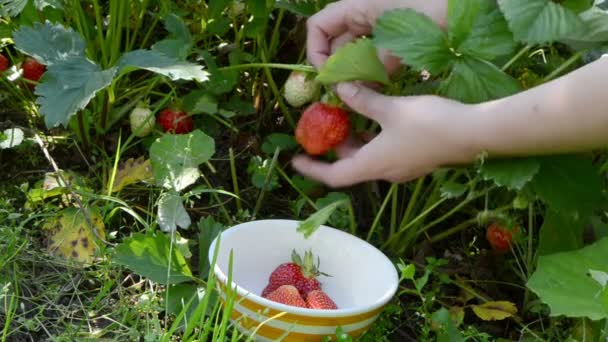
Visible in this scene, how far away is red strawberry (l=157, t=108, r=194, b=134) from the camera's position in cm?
147

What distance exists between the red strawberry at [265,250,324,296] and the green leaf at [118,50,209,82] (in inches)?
11.6

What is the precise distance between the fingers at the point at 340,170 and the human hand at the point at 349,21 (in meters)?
0.15

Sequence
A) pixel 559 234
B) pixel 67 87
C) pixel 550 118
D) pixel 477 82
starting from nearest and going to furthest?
pixel 550 118 < pixel 477 82 < pixel 67 87 < pixel 559 234

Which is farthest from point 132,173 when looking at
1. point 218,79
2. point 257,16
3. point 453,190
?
point 453,190

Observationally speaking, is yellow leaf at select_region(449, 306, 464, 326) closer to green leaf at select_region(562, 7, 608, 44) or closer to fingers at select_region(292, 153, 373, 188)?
fingers at select_region(292, 153, 373, 188)

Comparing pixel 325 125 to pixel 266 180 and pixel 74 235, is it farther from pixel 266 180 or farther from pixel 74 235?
pixel 74 235

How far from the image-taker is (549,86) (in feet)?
3.20

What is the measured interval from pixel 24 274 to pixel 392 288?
54 centimetres

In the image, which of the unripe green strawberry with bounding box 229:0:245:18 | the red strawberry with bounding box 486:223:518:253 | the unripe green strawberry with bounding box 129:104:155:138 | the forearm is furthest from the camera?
the unripe green strawberry with bounding box 229:0:245:18

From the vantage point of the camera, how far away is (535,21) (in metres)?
1.01

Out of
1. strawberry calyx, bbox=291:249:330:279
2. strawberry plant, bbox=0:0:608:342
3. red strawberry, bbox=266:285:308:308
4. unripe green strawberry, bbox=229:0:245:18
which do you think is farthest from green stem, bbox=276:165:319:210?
unripe green strawberry, bbox=229:0:245:18

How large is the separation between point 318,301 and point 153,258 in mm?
233

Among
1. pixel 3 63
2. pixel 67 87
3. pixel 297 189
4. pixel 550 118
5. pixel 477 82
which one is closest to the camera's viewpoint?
pixel 550 118

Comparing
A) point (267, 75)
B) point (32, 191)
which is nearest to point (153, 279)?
point (32, 191)
